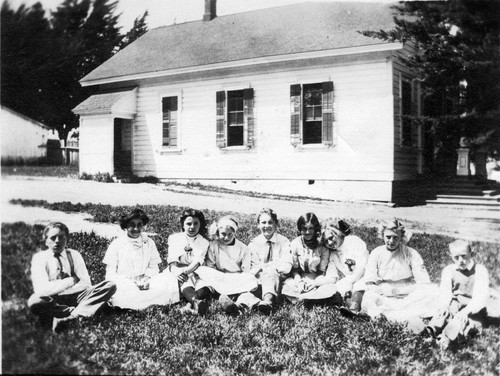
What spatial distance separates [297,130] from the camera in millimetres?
8602

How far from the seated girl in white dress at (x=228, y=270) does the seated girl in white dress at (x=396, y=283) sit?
96 cm

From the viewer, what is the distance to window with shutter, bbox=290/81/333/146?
8.02m

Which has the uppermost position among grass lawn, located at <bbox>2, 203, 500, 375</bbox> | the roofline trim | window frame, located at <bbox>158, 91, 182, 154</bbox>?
the roofline trim

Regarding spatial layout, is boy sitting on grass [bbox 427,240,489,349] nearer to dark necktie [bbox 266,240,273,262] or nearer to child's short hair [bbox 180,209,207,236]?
dark necktie [bbox 266,240,273,262]

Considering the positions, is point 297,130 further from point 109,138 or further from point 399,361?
point 399,361

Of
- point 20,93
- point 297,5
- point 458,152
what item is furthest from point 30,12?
point 458,152

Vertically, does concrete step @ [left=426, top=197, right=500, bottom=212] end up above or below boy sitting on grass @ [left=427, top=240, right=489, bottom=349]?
above

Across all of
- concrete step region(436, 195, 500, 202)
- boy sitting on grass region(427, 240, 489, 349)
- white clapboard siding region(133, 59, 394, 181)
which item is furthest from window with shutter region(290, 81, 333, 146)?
boy sitting on grass region(427, 240, 489, 349)

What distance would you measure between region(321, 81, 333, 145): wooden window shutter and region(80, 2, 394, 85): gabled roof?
725 mm

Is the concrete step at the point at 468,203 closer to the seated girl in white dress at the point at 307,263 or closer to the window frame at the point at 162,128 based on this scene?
the seated girl in white dress at the point at 307,263

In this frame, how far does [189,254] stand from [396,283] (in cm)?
186

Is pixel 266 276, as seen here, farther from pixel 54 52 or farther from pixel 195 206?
pixel 54 52

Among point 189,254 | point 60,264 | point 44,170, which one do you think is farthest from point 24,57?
point 189,254

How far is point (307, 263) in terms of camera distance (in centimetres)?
Answer: 436
